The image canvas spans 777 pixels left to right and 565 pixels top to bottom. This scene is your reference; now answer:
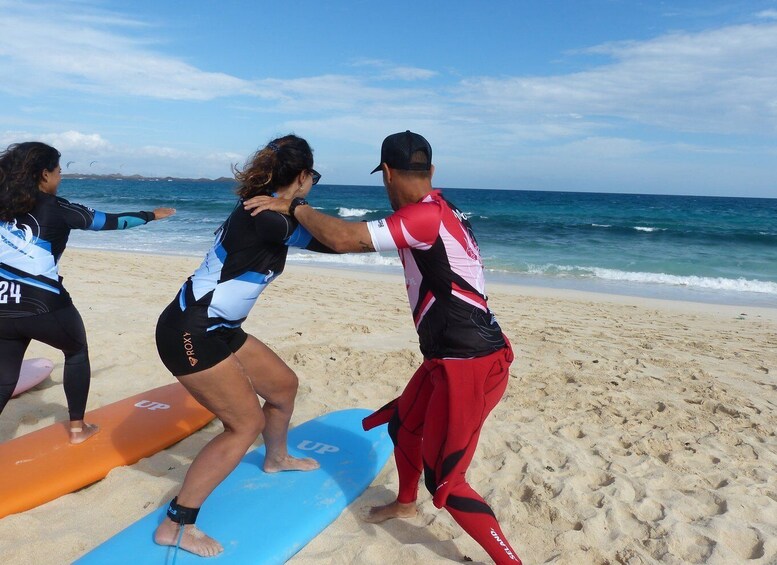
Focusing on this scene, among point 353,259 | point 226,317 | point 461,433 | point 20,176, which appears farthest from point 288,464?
point 353,259

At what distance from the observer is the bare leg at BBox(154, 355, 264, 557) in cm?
269

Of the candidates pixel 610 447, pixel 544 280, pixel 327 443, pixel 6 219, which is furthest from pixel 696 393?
pixel 544 280

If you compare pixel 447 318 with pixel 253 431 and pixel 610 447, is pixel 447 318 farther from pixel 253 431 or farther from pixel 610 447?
pixel 610 447

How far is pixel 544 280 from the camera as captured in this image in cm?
1396

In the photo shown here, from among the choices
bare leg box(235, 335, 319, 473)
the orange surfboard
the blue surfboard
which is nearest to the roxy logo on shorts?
bare leg box(235, 335, 319, 473)

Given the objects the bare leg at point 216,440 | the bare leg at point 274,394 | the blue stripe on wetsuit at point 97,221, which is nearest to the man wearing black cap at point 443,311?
the bare leg at point 216,440

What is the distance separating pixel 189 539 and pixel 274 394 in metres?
0.86

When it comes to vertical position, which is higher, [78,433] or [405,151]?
[405,151]

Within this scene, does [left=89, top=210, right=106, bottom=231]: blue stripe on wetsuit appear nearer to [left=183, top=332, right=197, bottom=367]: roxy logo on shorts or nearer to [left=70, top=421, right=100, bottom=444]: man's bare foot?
[left=70, top=421, right=100, bottom=444]: man's bare foot

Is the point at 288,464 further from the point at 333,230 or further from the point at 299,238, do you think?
the point at 333,230

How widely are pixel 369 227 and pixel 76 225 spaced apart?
2038 millimetres

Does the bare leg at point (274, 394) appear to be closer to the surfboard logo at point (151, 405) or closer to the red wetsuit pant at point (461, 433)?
the red wetsuit pant at point (461, 433)

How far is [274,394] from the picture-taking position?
11.0 ft

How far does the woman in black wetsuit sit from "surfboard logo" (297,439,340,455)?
153 cm
